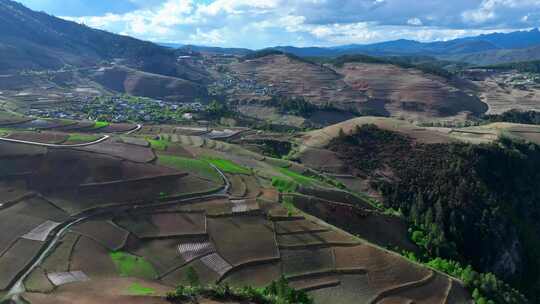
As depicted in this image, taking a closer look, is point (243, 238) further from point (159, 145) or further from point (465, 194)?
point (465, 194)

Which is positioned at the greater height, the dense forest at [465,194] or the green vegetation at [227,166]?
the green vegetation at [227,166]

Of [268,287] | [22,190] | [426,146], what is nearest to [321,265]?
[268,287]

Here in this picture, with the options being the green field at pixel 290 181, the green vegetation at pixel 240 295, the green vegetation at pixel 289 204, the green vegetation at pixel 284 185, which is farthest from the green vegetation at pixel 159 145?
the green vegetation at pixel 240 295

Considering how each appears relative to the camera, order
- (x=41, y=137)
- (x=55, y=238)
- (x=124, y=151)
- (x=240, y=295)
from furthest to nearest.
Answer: (x=41, y=137) < (x=124, y=151) < (x=55, y=238) < (x=240, y=295)

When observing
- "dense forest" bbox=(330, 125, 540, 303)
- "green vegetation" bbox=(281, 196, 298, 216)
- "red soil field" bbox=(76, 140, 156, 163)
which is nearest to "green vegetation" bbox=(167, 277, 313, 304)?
"green vegetation" bbox=(281, 196, 298, 216)

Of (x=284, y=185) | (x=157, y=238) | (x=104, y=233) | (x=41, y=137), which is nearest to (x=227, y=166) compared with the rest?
(x=284, y=185)

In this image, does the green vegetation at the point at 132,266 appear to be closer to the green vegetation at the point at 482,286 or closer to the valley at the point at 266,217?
the valley at the point at 266,217

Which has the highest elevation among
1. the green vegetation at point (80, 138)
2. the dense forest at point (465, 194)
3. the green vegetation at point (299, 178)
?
the green vegetation at point (80, 138)
